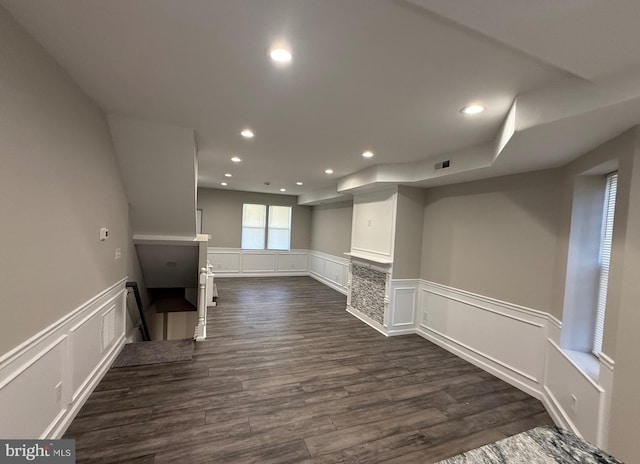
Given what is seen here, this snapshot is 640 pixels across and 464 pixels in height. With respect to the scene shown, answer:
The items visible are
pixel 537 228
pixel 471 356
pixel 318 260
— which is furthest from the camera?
pixel 318 260

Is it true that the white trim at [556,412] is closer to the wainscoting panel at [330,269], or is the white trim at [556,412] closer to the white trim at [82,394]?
the white trim at [82,394]

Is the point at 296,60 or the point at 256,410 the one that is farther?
the point at 256,410

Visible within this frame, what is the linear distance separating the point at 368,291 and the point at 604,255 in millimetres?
3181

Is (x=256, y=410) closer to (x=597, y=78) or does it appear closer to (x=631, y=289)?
(x=631, y=289)

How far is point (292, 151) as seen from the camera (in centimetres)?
367

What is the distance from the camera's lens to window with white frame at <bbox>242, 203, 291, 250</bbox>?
8.58 meters

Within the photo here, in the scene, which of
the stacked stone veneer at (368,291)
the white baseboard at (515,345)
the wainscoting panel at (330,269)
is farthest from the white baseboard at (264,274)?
the white baseboard at (515,345)

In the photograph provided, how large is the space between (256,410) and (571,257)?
10.7ft

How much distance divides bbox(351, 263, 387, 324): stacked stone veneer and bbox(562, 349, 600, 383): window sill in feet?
7.98

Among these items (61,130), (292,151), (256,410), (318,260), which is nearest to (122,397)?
(256,410)

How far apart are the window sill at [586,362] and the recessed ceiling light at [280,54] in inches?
124

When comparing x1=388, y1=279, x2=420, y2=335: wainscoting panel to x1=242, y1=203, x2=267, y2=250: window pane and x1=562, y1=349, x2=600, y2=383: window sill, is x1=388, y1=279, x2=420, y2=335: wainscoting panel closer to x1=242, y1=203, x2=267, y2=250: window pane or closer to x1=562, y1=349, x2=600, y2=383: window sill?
x1=562, y1=349, x2=600, y2=383: window sill

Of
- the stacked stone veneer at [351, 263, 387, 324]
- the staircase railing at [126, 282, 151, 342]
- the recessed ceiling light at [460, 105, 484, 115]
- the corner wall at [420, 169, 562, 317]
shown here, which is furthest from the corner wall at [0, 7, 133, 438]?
the corner wall at [420, 169, 562, 317]

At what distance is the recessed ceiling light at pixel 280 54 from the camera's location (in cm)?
153
